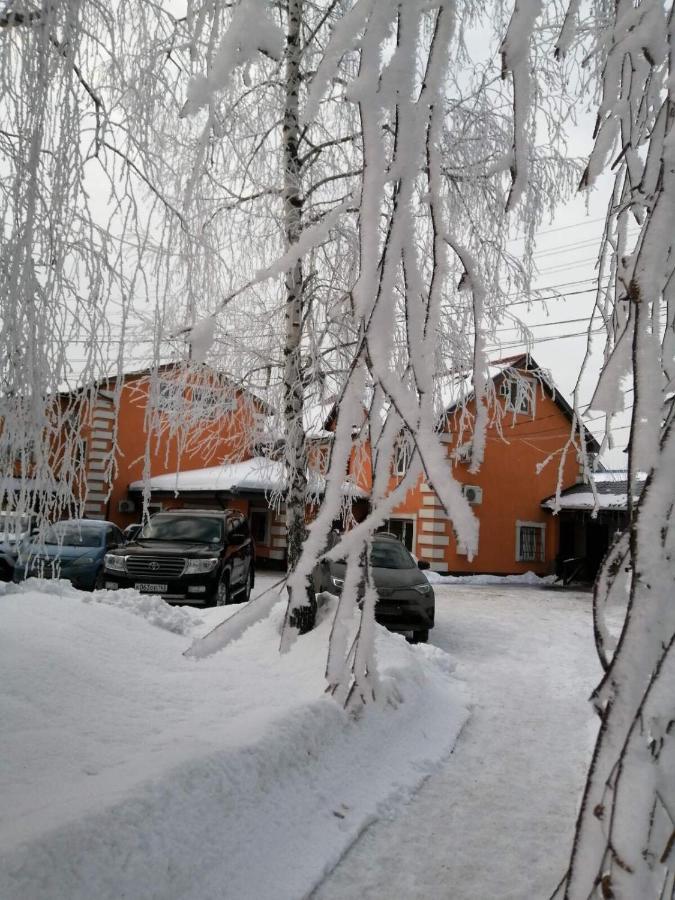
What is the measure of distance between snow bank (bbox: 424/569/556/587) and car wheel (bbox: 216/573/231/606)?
29.0 feet

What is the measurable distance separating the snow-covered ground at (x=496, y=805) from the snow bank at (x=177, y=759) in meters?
0.19

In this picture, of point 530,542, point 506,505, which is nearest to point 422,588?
point 506,505

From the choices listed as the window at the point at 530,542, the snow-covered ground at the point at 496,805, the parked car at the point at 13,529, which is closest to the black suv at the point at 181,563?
the snow-covered ground at the point at 496,805

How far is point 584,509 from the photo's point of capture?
2330cm

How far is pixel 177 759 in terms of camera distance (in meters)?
3.61

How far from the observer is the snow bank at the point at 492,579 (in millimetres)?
20281

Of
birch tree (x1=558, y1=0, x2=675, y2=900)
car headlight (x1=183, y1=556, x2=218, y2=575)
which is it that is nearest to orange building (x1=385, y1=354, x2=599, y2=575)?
car headlight (x1=183, y1=556, x2=218, y2=575)

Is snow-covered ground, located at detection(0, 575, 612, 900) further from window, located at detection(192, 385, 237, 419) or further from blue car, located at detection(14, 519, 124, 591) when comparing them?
blue car, located at detection(14, 519, 124, 591)

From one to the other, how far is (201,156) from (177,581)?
392 inches

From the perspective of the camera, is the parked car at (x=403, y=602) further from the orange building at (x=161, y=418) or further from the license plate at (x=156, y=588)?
the license plate at (x=156, y=588)

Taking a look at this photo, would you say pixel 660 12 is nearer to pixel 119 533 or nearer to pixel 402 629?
pixel 402 629

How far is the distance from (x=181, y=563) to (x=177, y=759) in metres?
7.65

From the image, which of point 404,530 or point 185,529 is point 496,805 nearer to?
point 185,529

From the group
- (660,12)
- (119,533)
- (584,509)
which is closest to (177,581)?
(119,533)
